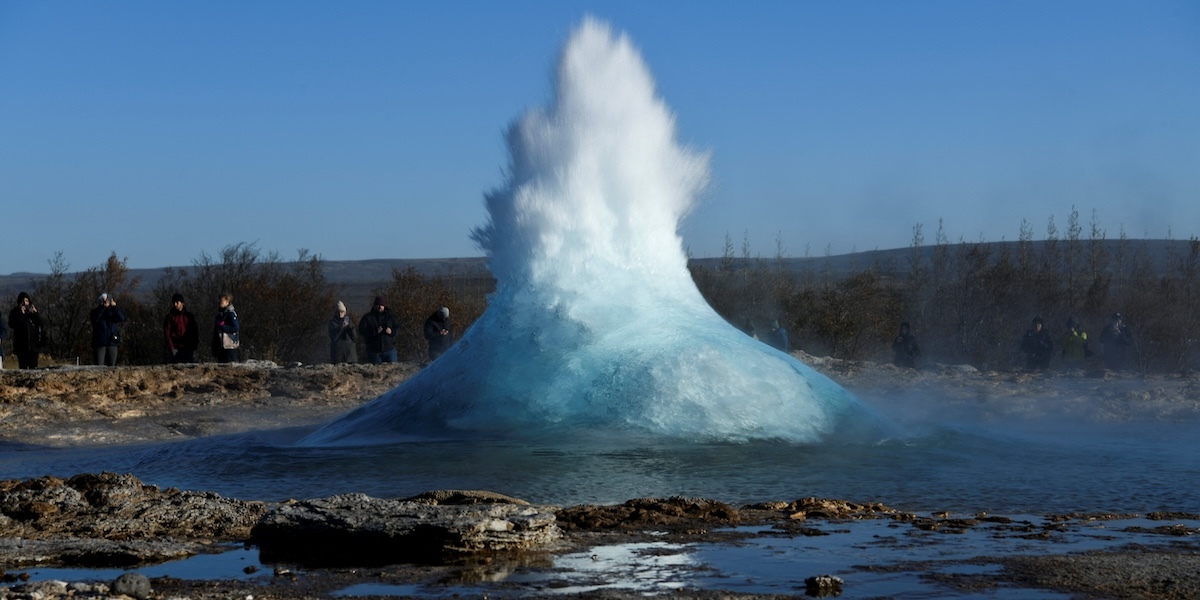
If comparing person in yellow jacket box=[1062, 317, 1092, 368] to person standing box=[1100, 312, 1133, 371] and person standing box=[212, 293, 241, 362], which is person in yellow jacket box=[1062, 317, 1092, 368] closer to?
Answer: person standing box=[1100, 312, 1133, 371]

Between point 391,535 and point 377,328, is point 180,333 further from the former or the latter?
point 391,535

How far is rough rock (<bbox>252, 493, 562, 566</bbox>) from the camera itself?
525 centimetres

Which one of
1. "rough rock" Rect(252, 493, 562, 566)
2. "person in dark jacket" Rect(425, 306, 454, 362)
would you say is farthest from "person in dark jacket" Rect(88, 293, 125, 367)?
"rough rock" Rect(252, 493, 562, 566)

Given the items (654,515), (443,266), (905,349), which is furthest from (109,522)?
(443,266)

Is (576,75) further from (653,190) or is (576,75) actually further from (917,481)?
(917,481)

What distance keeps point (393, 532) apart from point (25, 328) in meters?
13.7

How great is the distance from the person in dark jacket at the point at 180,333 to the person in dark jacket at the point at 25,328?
1.71 metres

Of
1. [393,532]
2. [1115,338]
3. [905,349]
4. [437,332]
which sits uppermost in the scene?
[437,332]

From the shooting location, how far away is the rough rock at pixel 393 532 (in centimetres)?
525

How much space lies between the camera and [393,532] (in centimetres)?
532

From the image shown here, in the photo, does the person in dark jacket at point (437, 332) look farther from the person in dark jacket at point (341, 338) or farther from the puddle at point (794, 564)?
the puddle at point (794, 564)

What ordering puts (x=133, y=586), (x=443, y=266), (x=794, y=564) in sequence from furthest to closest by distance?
(x=443, y=266)
(x=794, y=564)
(x=133, y=586)

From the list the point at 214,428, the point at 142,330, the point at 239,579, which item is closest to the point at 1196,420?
the point at 214,428

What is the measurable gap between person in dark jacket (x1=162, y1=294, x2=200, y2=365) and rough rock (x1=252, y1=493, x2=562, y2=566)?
41.1 feet
